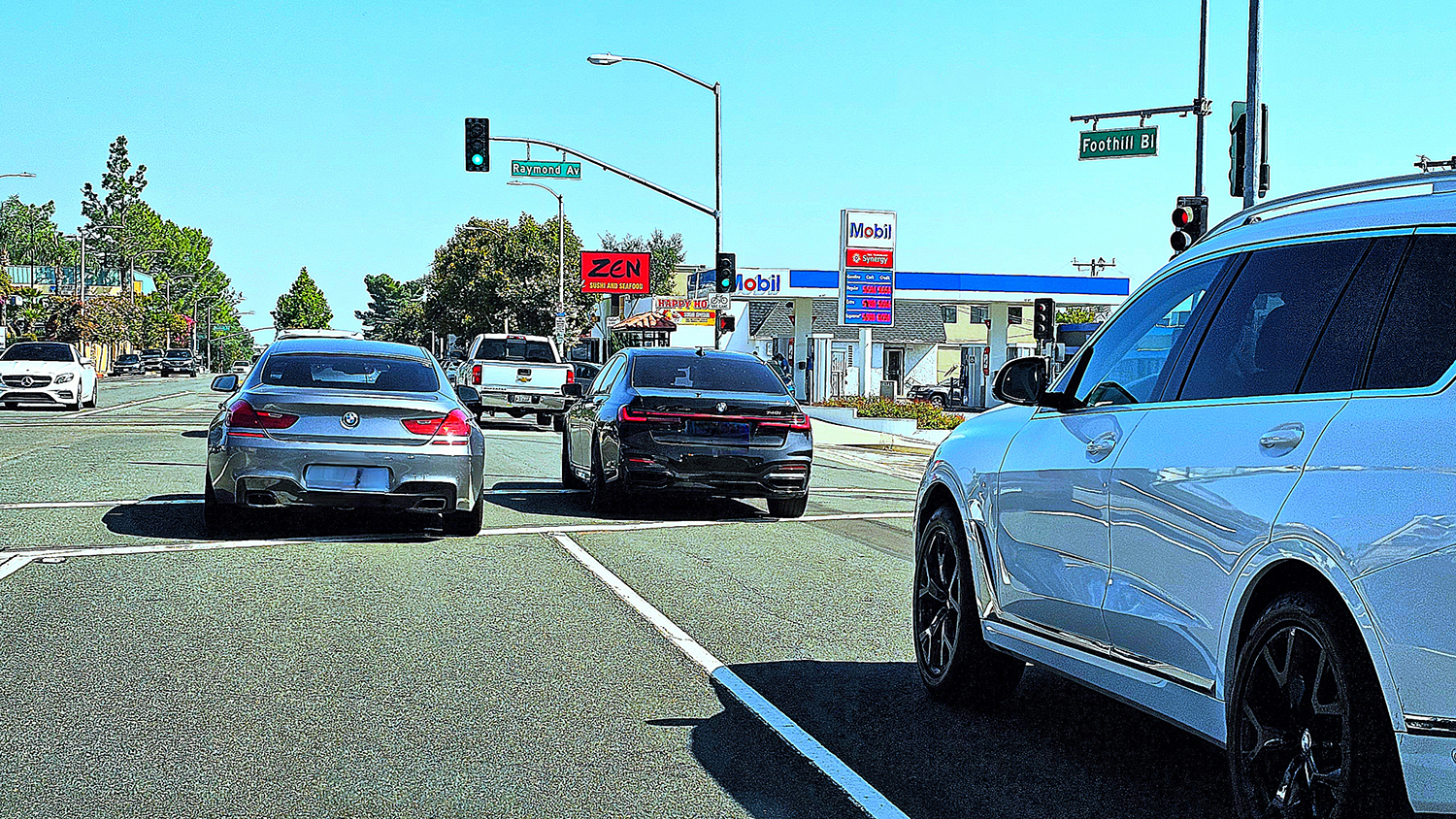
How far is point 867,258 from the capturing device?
38438 millimetres

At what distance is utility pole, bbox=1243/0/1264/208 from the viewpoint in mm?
19266

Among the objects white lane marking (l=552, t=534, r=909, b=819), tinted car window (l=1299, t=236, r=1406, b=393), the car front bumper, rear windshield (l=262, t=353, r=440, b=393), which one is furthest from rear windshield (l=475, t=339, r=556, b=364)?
tinted car window (l=1299, t=236, r=1406, b=393)

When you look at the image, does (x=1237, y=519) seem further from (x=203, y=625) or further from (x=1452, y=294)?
(x=203, y=625)

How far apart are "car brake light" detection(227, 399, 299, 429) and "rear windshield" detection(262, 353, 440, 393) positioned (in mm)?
659

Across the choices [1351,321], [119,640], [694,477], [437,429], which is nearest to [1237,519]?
[1351,321]

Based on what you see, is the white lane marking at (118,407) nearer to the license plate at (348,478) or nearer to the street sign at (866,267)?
the street sign at (866,267)

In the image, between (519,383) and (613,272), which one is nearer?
(519,383)

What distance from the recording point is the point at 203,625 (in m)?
7.86

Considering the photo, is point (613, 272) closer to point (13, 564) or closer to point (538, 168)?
point (538, 168)

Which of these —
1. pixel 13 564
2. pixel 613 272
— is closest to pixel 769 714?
pixel 13 564

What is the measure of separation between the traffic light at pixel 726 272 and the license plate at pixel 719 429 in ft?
69.7

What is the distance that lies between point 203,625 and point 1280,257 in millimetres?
5683

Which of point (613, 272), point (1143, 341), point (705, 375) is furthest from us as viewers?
point (613, 272)

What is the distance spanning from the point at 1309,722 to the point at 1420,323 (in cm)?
101
